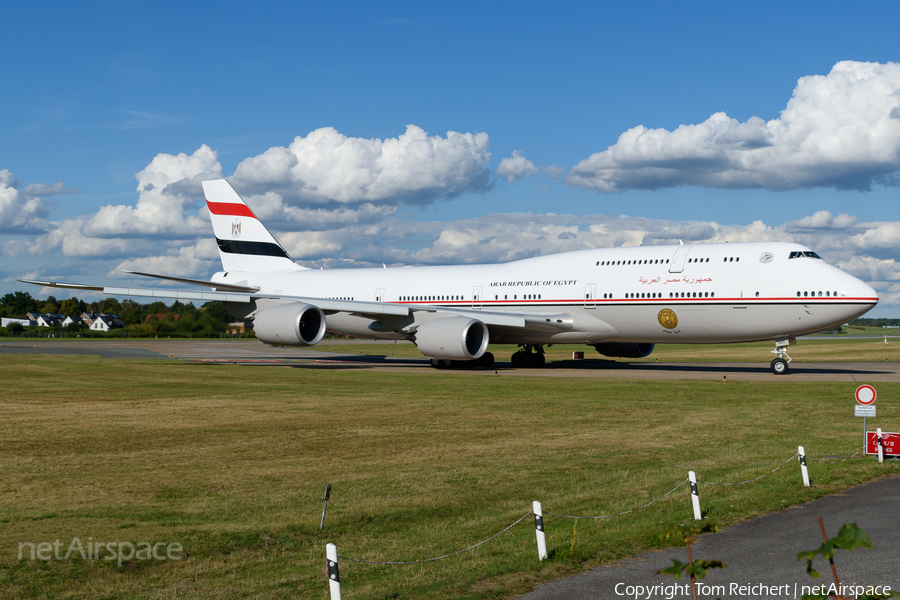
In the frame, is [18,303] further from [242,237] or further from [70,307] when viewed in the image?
[242,237]

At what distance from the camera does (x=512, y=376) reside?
32.5 m

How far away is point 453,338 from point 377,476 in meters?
20.7

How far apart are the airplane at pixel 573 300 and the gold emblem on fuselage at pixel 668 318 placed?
0.04 metres

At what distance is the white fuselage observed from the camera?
98.7ft

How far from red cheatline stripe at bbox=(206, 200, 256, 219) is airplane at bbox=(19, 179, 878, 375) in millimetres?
4309

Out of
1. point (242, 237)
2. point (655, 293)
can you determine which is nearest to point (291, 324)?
point (242, 237)

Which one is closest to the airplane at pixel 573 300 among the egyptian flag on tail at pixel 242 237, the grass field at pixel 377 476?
the egyptian flag on tail at pixel 242 237

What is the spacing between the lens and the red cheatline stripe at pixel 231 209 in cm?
4594

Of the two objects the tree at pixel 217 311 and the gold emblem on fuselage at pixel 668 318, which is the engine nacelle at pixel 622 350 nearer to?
the gold emblem on fuselage at pixel 668 318

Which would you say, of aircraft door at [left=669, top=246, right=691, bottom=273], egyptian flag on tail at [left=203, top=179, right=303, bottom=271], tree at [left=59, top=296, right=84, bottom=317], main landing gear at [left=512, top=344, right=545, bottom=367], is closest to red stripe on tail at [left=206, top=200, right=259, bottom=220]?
egyptian flag on tail at [left=203, top=179, right=303, bottom=271]

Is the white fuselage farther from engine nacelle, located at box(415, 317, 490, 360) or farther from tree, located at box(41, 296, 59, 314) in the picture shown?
tree, located at box(41, 296, 59, 314)

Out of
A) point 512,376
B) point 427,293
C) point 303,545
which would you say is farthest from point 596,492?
point 427,293

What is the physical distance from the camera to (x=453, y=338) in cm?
3359

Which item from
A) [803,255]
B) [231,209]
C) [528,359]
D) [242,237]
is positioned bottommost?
[528,359]
